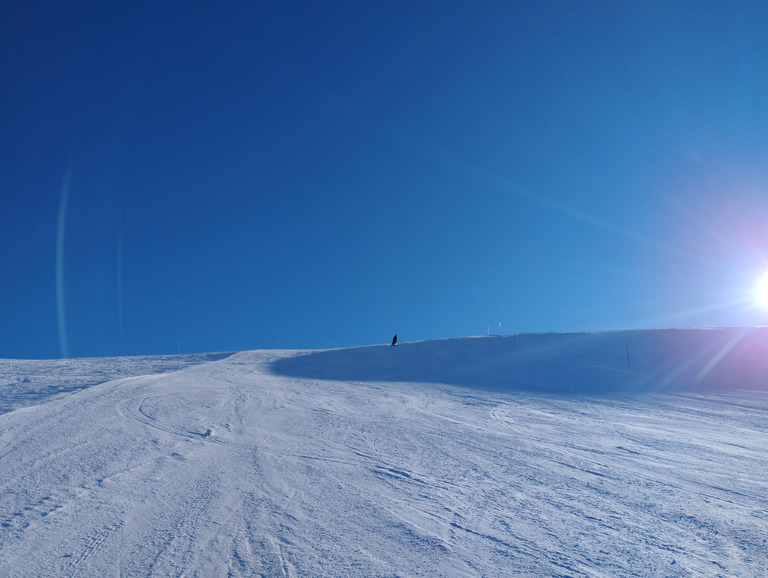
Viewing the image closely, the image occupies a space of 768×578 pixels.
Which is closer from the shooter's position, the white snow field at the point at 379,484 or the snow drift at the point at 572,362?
the white snow field at the point at 379,484

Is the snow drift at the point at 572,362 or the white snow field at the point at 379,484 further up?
the snow drift at the point at 572,362

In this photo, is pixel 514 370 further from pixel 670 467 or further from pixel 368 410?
pixel 670 467

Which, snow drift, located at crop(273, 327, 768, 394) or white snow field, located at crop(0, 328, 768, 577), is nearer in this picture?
white snow field, located at crop(0, 328, 768, 577)

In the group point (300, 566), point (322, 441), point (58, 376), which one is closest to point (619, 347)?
point (322, 441)

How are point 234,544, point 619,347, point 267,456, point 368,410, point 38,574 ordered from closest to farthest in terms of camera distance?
1. point 38,574
2. point 234,544
3. point 267,456
4. point 368,410
5. point 619,347

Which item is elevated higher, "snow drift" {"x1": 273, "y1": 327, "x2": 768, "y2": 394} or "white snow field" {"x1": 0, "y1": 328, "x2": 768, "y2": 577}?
"snow drift" {"x1": 273, "y1": 327, "x2": 768, "y2": 394}

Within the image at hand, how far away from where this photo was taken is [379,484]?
5.80m

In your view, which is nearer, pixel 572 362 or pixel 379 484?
pixel 379 484

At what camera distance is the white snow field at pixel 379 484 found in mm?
3951

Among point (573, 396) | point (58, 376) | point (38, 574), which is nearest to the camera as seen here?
point (38, 574)

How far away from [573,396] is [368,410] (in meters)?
6.85

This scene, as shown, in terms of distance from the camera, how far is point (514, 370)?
19.9m

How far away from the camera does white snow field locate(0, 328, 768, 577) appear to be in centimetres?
395

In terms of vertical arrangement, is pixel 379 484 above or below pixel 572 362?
below
